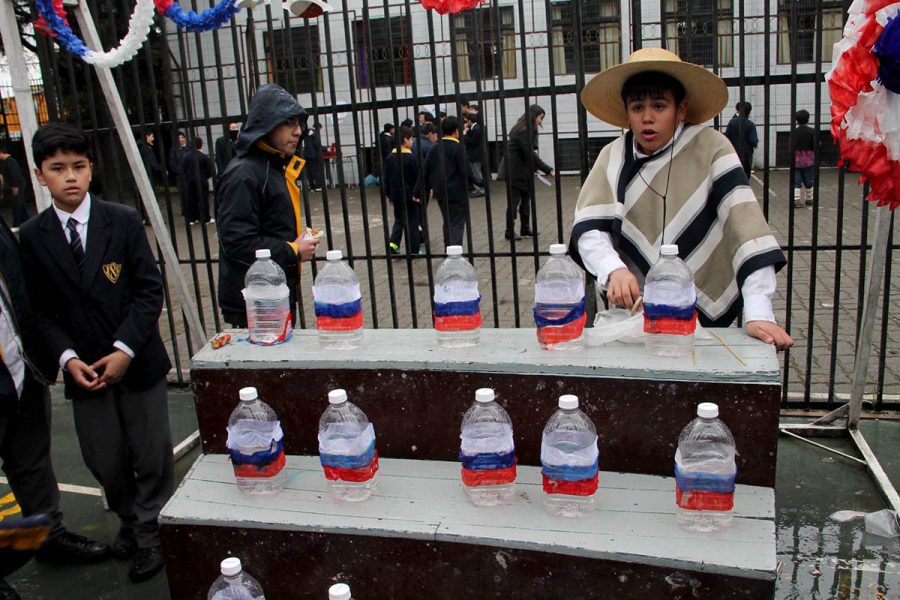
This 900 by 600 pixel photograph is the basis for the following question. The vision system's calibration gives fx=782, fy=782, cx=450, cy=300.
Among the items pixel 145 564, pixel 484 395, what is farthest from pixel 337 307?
pixel 145 564

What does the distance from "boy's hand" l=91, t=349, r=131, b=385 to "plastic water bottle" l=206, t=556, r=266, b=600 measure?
4.31 feet

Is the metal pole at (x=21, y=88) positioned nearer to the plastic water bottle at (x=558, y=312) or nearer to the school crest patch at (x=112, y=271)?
the school crest patch at (x=112, y=271)

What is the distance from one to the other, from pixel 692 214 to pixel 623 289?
1.52 ft

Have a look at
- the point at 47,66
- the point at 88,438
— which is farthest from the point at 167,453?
the point at 47,66

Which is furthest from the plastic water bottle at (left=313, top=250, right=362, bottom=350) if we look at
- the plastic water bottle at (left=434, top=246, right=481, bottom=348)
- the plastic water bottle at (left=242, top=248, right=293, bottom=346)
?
the plastic water bottle at (left=434, top=246, right=481, bottom=348)

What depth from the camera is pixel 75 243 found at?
3.57 m

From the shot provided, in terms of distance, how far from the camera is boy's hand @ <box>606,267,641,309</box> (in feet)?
10.1

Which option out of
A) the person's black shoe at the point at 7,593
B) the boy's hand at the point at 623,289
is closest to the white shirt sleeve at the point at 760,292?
the boy's hand at the point at 623,289

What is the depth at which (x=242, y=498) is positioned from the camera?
300 centimetres

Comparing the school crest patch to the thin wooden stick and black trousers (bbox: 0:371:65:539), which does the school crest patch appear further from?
the thin wooden stick

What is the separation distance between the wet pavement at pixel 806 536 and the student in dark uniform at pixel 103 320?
0.24 metres

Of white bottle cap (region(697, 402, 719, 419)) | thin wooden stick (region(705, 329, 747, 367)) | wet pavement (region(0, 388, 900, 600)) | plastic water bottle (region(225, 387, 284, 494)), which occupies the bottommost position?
wet pavement (region(0, 388, 900, 600))

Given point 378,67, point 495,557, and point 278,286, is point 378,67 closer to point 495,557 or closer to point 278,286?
point 278,286

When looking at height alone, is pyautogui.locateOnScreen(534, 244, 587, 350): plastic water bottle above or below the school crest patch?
below
